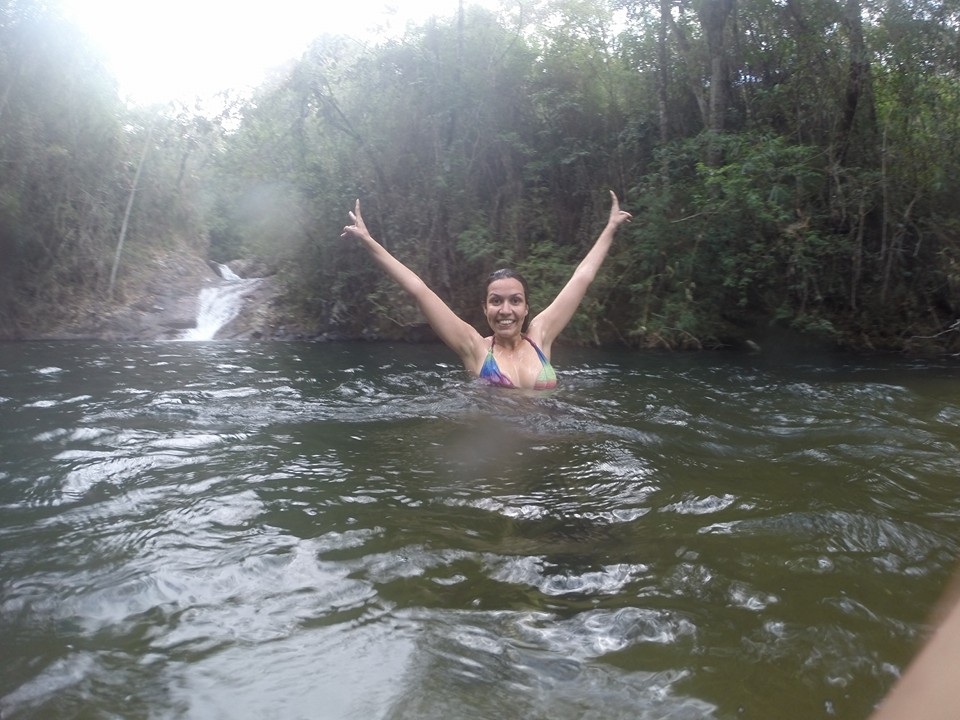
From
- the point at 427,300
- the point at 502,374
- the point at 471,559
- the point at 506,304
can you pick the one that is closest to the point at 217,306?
the point at 427,300

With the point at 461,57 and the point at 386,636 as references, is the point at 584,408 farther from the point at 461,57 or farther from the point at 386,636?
the point at 461,57

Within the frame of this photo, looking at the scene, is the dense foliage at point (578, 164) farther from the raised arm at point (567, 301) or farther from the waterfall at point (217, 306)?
the raised arm at point (567, 301)

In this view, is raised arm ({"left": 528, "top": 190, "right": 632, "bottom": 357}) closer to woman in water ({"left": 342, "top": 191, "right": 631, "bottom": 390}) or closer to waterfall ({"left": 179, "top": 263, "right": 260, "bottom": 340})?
woman in water ({"left": 342, "top": 191, "right": 631, "bottom": 390})

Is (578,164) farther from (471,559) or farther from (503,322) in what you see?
(471,559)

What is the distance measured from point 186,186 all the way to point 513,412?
857 inches

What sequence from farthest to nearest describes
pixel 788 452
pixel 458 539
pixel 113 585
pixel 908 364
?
pixel 908 364, pixel 788 452, pixel 458 539, pixel 113 585

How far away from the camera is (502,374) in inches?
204

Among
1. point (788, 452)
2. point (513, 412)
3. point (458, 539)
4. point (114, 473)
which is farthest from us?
point (513, 412)

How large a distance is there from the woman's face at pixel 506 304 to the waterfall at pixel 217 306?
43.0ft

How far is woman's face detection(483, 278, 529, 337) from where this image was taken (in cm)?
503

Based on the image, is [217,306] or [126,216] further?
[126,216]

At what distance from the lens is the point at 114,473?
3.99 metres

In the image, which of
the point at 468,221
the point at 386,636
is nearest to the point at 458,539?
the point at 386,636

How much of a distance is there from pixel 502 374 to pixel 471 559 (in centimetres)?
243
